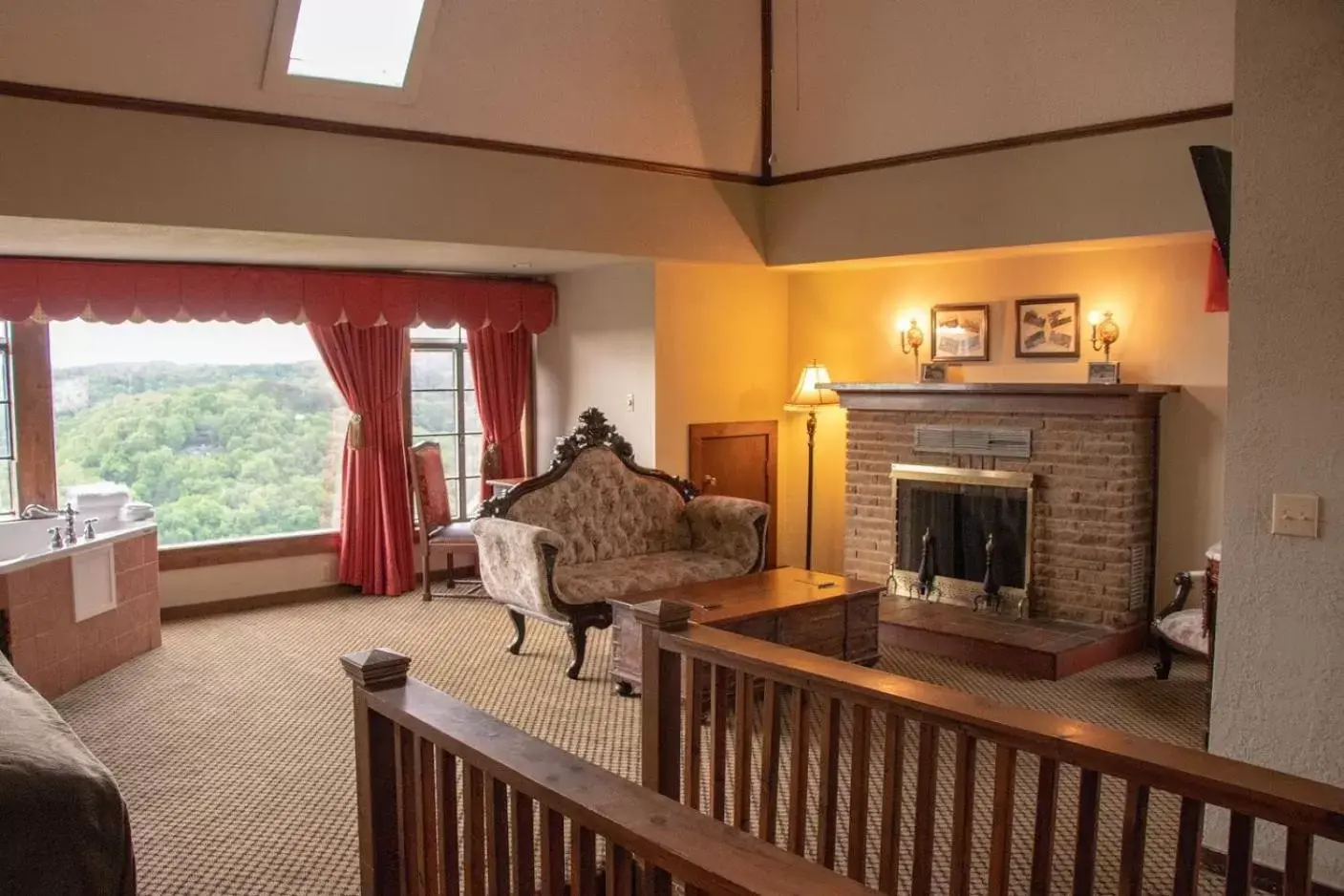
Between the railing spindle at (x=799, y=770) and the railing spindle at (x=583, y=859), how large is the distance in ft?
2.81

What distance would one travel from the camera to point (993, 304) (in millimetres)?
6305

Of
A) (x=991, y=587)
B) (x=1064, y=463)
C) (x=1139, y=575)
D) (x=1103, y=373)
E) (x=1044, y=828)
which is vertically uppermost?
(x=1103, y=373)

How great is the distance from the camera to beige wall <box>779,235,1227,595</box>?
556cm

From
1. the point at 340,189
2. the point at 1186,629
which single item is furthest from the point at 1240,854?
the point at 340,189

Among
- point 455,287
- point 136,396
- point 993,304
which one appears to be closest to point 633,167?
point 455,287

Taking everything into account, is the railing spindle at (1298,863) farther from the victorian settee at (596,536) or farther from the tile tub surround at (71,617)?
the tile tub surround at (71,617)

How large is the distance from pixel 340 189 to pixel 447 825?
385cm

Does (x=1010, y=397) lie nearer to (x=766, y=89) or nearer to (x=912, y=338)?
(x=912, y=338)

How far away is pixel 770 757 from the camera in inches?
106

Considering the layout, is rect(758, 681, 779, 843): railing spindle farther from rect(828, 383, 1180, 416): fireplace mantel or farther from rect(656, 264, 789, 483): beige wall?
rect(656, 264, 789, 483): beige wall

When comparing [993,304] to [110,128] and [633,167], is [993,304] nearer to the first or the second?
[633,167]

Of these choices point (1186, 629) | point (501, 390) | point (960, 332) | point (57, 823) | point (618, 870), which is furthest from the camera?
point (501, 390)

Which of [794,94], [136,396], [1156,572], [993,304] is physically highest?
[794,94]

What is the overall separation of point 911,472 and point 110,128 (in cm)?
438
